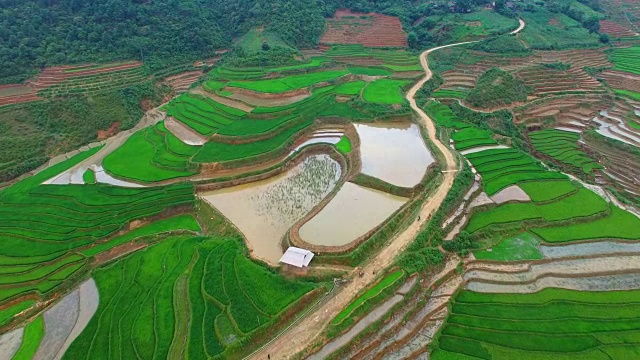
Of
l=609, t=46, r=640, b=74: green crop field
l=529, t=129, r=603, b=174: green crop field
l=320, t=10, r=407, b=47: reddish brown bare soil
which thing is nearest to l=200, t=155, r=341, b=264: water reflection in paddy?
l=529, t=129, r=603, b=174: green crop field

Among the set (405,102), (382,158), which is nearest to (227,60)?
(405,102)

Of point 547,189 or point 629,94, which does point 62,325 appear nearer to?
point 547,189

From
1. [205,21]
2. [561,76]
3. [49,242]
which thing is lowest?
[561,76]

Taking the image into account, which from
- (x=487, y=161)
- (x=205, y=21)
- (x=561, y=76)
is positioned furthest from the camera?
(x=205, y=21)

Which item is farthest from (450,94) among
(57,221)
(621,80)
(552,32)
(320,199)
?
(57,221)

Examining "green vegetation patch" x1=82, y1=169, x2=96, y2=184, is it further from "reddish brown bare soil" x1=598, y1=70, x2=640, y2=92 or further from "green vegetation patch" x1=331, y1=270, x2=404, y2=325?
"reddish brown bare soil" x1=598, y1=70, x2=640, y2=92

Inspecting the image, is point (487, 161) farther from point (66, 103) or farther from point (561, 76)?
point (66, 103)

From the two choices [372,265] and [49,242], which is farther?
→ [49,242]

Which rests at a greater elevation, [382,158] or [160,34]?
[160,34]
